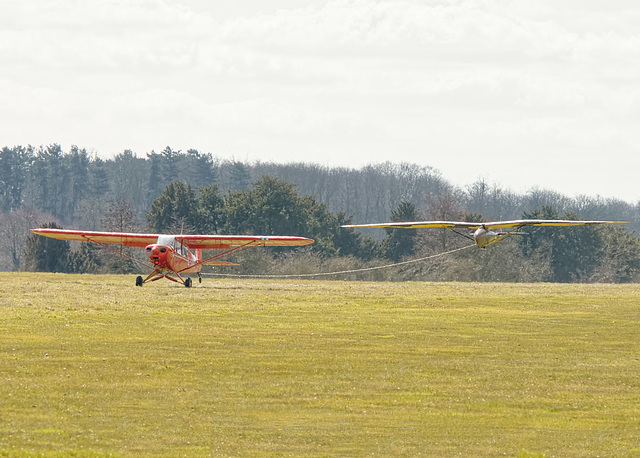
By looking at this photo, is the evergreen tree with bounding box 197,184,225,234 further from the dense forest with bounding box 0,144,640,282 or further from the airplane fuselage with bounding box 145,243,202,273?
the airplane fuselage with bounding box 145,243,202,273

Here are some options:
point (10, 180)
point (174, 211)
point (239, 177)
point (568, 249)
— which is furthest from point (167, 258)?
point (10, 180)

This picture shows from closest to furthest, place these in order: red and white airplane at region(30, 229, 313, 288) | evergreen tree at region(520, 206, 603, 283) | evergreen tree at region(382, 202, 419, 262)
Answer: red and white airplane at region(30, 229, 313, 288), evergreen tree at region(520, 206, 603, 283), evergreen tree at region(382, 202, 419, 262)

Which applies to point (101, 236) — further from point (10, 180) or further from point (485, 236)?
point (10, 180)

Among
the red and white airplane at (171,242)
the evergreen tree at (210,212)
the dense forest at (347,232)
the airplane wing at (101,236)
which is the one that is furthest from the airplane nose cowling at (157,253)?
the evergreen tree at (210,212)

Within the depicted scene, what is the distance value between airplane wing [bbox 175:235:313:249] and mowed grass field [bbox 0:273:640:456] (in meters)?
10.7

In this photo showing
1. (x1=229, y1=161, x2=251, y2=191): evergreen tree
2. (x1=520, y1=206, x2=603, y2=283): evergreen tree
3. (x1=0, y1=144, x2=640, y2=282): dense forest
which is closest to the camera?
(x1=0, y1=144, x2=640, y2=282): dense forest

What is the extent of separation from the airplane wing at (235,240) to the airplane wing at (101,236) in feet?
5.11

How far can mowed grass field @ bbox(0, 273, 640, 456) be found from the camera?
392 inches

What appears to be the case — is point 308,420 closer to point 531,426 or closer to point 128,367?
point 531,426

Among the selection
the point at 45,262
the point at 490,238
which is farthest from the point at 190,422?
the point at 45,262

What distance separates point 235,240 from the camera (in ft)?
126

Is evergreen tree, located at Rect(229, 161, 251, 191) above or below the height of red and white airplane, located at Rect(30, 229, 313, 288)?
above

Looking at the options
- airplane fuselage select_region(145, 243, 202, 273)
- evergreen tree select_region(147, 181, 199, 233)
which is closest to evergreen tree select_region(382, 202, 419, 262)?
evergreen tree select_region(147, 181, 199, 233)

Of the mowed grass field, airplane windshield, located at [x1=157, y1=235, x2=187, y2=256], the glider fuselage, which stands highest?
the glider fuselage
